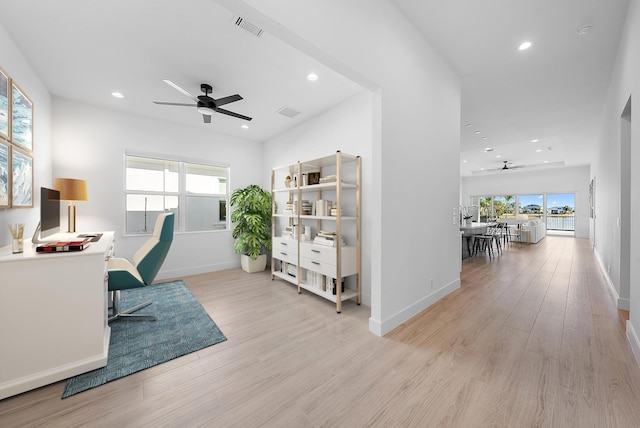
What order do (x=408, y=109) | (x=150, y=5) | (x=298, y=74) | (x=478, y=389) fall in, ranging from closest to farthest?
(x=478, y=389), (x=150, y=5), (x=408, y=109), (x=298, y=74)

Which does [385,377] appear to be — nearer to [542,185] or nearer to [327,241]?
[327,241]

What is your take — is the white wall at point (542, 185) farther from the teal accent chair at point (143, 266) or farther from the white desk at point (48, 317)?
the white desk at point (48, 317)

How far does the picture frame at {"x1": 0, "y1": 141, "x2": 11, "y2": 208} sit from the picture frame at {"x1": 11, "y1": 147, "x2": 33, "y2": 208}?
0.25 feet

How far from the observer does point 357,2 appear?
2.12m

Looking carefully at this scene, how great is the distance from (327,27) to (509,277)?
476 cm

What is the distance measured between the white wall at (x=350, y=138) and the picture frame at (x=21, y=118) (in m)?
3.36

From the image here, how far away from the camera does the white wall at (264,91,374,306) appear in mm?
3307

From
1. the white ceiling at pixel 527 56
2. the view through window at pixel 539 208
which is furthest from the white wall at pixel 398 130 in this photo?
the view through window at pixel 539 208

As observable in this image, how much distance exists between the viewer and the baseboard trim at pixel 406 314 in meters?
2.41

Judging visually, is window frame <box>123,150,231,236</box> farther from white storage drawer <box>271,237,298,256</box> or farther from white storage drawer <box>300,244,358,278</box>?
white storage drawer <box>300,244,358,278</box>

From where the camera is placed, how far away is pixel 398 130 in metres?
2.58

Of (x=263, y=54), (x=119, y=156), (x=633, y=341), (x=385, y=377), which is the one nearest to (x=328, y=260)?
(x=385, y=377)

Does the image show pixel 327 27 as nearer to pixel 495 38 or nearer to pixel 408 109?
pixel 408 109

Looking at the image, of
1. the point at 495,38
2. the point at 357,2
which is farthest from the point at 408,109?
the point at 495,38
